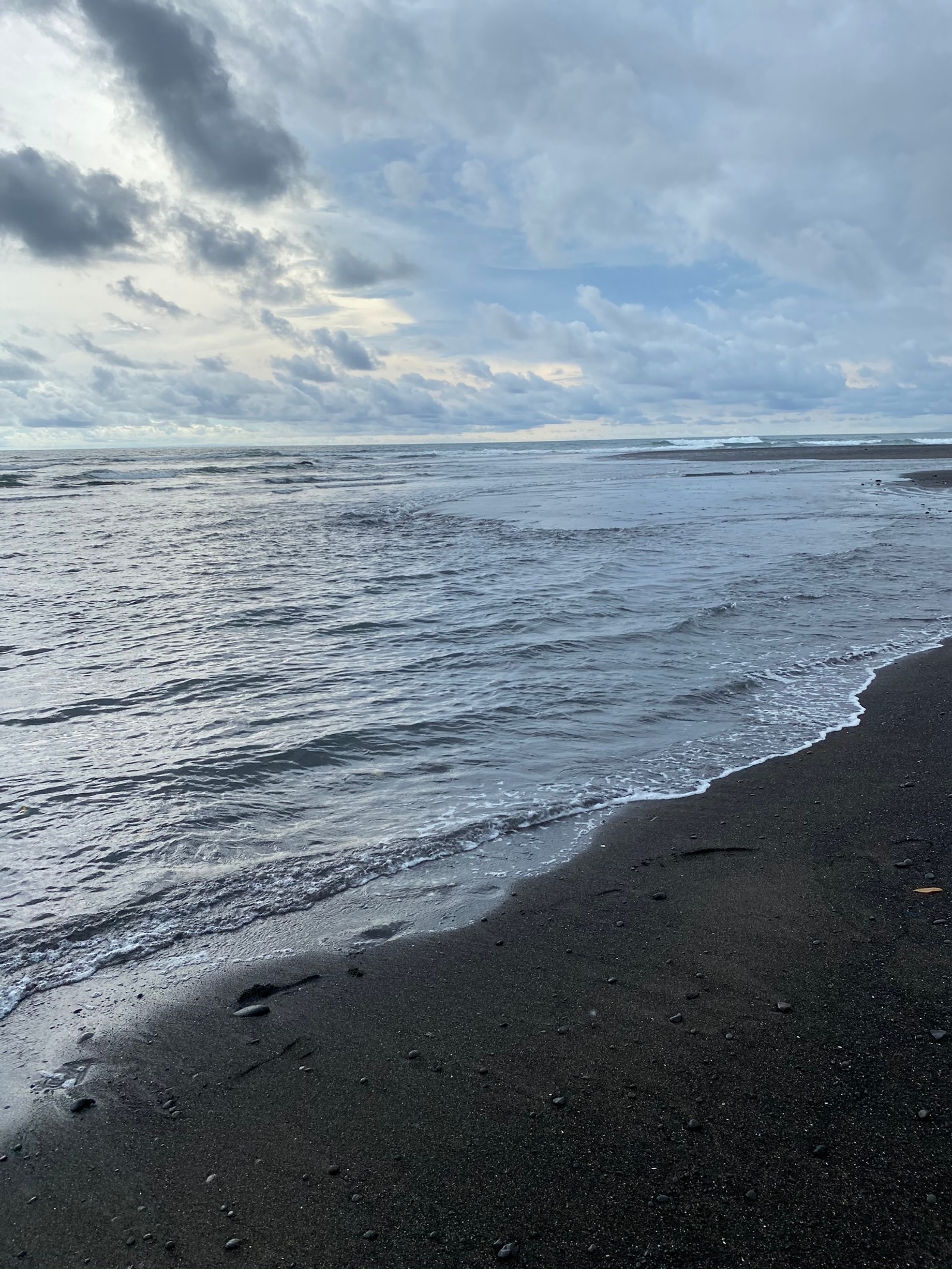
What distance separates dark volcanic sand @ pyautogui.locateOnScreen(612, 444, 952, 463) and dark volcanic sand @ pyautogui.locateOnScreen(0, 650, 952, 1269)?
69.9 metres

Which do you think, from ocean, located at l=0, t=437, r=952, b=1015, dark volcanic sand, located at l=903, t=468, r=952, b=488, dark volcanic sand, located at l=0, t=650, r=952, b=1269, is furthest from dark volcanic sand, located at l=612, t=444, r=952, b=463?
dark volcanic sand, located at l=0, t=650, r=952, b=1269

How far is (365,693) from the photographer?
352 inches

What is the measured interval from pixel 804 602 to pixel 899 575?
3847mm

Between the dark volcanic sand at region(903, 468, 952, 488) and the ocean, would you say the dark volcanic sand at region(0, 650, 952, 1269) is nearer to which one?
the ocean

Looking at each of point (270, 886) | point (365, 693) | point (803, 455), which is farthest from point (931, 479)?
point (270, 886)

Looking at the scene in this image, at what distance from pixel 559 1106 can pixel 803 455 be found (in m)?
91.5

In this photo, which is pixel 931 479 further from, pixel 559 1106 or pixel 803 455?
pixel 559 1106

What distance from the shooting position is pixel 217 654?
10.6 meters

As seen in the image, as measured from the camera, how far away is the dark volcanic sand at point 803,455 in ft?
235

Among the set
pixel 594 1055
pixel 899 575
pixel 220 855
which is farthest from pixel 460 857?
pixel 899 575

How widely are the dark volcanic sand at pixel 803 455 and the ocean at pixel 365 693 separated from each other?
54263mm

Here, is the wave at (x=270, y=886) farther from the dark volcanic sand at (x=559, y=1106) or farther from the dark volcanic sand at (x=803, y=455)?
the dark volcanic sand at (x=803, y=455)

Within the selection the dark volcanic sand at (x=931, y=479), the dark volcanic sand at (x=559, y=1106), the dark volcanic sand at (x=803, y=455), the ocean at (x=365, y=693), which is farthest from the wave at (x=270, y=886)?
the dark volcanic sand at (x=803, y=455)

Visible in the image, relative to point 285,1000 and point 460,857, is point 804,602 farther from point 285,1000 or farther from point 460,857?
point 285,1000
